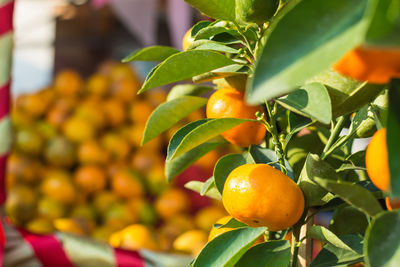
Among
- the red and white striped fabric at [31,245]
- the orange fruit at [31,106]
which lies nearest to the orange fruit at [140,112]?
the orange fruit at [31,106]

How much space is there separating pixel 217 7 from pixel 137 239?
2.82 feet

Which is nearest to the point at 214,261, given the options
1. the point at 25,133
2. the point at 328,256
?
the point at 328,256

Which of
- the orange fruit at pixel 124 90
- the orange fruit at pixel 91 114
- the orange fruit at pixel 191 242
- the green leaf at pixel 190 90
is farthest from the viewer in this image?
the orange fruit at pixel 124 90

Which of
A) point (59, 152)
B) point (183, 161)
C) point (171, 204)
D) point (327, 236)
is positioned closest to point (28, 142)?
point (59, 152)

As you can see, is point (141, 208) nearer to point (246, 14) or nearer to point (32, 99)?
point (32, 99)

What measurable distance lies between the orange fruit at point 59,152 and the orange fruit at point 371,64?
4.66 feet

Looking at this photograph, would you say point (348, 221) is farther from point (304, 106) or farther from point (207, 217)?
point (207, 217)

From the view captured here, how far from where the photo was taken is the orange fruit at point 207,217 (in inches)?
53.1

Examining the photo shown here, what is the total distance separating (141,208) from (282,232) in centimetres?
108

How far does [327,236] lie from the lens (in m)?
0.39

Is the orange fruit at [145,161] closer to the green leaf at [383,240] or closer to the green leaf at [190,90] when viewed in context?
the green leaf at [190,90]

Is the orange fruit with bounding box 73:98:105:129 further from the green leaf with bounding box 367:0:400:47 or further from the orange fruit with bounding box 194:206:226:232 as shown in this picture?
the green leaf with bounding box 367:0:400:47

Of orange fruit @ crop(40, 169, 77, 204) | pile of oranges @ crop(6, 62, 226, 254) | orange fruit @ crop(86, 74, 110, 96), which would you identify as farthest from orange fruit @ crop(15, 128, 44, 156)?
orange fruit @ crop(86, 74, 110, 96)

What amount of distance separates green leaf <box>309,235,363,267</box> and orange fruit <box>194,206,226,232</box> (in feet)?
3.10
